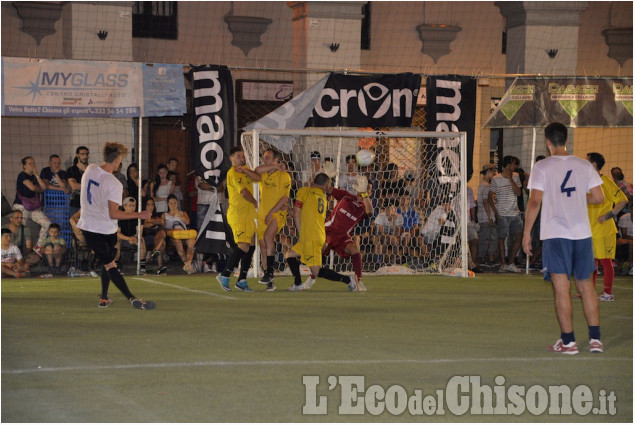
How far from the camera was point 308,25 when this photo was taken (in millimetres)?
23062

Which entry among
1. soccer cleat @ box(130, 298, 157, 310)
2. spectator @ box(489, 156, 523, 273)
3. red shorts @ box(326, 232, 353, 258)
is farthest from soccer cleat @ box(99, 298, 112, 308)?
spectator @ box(489, 156, 523, 273)

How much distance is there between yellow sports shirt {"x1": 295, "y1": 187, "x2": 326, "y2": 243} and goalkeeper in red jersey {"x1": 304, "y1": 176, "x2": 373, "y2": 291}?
2.11 ft

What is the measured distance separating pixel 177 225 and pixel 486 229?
20.1ft

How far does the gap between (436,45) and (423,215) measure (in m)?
8.28

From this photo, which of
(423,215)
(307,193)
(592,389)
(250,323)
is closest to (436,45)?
(423,215)

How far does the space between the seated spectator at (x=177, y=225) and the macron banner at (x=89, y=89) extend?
1.87 meters

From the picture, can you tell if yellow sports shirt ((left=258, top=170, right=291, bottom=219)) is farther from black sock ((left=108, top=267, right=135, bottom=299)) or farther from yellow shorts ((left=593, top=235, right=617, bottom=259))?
yellow shorts ((left=593, top=235, right=617, bottom=259))

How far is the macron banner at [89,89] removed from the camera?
1698 cm

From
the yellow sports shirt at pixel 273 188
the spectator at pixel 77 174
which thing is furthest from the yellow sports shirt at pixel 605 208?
the spectator at pixel 77 174

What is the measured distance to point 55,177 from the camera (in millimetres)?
18125

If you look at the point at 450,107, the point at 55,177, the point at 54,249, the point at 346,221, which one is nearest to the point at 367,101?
the point at 450,107

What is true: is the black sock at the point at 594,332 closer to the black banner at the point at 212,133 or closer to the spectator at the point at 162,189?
the black banner at the point at 212,133

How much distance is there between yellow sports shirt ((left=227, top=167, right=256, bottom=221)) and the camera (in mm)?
15055

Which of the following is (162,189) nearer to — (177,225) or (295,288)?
(177,225)
